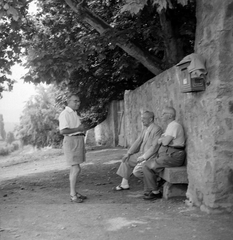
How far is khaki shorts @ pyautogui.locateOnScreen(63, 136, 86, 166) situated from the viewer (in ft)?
17.6

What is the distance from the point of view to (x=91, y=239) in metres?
3.68

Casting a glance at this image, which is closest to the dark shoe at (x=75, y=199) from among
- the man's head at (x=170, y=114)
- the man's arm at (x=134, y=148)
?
the man's arm at (x=134, y=148)

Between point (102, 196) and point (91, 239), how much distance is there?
2.14m

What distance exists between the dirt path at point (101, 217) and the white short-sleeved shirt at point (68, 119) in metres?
1.24

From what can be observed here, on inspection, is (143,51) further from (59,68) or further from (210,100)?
(210,100)

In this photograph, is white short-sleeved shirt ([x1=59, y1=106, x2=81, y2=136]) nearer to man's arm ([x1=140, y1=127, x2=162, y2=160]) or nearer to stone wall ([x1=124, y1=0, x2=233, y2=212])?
man's arm ([x1=140, y1=127, x2=162, y2=160])

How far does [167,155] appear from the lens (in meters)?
5.16

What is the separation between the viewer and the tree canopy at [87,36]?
7.09m

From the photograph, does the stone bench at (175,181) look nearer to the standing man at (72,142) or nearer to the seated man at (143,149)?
the seated man at (143,149)

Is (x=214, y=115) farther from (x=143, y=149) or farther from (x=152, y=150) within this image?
(x=143, y=149)

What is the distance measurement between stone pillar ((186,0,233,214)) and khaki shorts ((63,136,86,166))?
1952mm

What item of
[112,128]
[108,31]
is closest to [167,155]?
[108,31]

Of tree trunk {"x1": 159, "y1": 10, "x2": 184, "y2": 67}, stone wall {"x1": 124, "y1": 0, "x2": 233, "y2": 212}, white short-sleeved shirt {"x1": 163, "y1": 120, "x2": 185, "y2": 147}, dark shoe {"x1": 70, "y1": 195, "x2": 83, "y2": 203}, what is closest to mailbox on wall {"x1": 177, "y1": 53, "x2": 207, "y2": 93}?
stone wall {"x1": 124, "y1": 0, "x2": 233, "y2": 212}

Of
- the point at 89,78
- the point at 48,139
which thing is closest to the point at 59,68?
the point at 89,78
